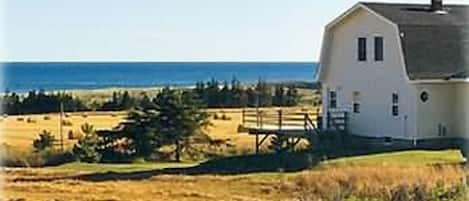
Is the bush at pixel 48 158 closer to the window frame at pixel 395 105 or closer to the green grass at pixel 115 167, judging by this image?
the green grass at pixel 115 167

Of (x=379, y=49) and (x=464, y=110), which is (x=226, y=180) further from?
(x=464, y=110)

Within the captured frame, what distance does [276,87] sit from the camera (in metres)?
18.9

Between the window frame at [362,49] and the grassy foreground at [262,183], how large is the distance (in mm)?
2045

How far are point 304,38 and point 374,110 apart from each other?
695cm

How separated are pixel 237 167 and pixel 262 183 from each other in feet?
6.85

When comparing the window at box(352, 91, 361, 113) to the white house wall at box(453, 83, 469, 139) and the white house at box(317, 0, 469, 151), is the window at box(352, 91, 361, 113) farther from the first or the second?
the white house wall at box(453, 83, 469, 139)

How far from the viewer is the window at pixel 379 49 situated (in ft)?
40.2

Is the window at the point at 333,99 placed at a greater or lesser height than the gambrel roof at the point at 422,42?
lesser

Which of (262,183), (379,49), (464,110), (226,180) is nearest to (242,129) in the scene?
(379,49)

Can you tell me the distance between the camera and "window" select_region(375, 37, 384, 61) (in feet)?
40.2

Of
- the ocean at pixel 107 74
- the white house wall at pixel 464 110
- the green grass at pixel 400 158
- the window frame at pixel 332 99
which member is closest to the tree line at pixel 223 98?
the ocean at pixel 107 74

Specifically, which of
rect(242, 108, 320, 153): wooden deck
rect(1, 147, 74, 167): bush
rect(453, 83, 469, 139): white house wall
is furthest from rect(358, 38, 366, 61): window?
rect(453, 83, 469, 139): white house wall

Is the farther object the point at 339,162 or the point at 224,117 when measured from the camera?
the point at 224,117

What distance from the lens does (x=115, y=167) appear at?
11039mm
